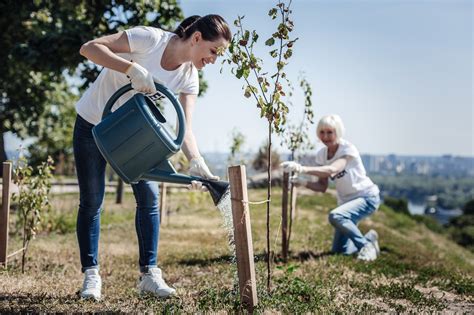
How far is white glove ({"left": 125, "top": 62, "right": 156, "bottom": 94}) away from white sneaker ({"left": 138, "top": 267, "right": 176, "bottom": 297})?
3.81 feet

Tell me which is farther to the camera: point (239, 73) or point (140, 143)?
point (239, 73)

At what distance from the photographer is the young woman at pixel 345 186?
5957 millimetres

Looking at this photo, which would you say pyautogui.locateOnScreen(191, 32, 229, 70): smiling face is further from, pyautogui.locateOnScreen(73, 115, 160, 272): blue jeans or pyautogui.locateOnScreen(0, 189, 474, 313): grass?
pyautogui.locateOnScreen(0, 189, 474, 313): grass

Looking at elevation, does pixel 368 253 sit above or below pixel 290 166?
below

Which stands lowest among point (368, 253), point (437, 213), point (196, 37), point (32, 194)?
point (437, 213)

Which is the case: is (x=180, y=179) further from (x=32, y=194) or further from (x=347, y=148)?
(x=347, y=148)

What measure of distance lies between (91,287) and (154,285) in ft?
1.23

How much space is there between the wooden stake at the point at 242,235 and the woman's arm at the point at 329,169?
2243 millimetres

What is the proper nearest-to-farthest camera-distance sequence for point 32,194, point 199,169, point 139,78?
1. point 139,78
2. point 199,169
3. point 32,194

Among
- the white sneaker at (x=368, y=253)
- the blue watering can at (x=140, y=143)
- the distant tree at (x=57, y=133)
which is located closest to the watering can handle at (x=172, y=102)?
the blue watering can at (x=140, y=143)

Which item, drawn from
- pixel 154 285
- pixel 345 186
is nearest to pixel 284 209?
pixel 345 186

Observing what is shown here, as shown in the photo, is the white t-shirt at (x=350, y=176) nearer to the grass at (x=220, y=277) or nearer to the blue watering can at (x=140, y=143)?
the grass at (x=220, y=277)

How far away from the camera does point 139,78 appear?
3043 millimetres

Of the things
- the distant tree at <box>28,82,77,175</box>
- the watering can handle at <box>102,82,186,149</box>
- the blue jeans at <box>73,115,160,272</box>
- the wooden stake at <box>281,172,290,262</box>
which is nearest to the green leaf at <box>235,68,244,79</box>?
the watering can handle at <box>102,82,186,149</box>
